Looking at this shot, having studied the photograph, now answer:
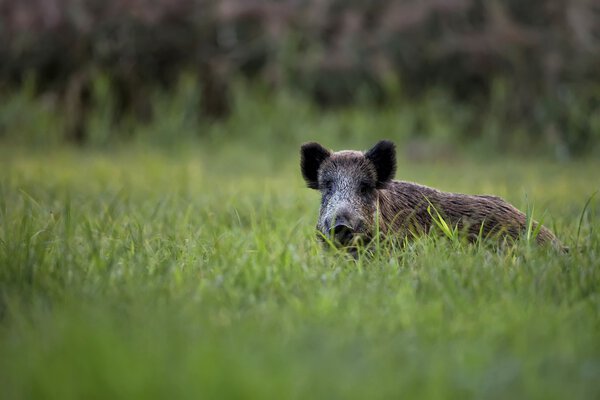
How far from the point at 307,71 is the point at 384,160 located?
9.67m

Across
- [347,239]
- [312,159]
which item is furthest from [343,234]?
[312,159]

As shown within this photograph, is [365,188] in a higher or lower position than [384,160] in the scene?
lower

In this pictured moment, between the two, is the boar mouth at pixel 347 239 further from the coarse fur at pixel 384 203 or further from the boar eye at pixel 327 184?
the boar eye at pixel 327 184

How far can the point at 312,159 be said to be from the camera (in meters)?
5.26

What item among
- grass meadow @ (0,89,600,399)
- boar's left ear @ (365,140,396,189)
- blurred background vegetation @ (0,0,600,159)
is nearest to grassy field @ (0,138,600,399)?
grass meadow @ (0,89,600,399)

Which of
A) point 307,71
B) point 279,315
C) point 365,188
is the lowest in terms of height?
point 279,315

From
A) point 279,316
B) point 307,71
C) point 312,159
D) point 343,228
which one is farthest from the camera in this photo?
point 307,71

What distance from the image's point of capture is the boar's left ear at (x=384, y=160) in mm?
5018

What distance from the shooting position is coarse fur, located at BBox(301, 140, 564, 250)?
4777mm

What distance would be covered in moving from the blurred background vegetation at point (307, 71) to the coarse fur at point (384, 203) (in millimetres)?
7530

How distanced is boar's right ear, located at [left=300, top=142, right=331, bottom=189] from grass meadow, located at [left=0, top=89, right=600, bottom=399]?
1.28 feet

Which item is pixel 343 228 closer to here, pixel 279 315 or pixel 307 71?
pixel 279 315

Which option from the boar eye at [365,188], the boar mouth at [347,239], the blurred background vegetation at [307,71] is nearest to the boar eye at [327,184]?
the boar eye at [365,188]

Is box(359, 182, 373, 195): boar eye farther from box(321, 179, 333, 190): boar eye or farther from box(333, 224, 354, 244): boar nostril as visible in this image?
box(333, 224, 354, 244): boar nostril
